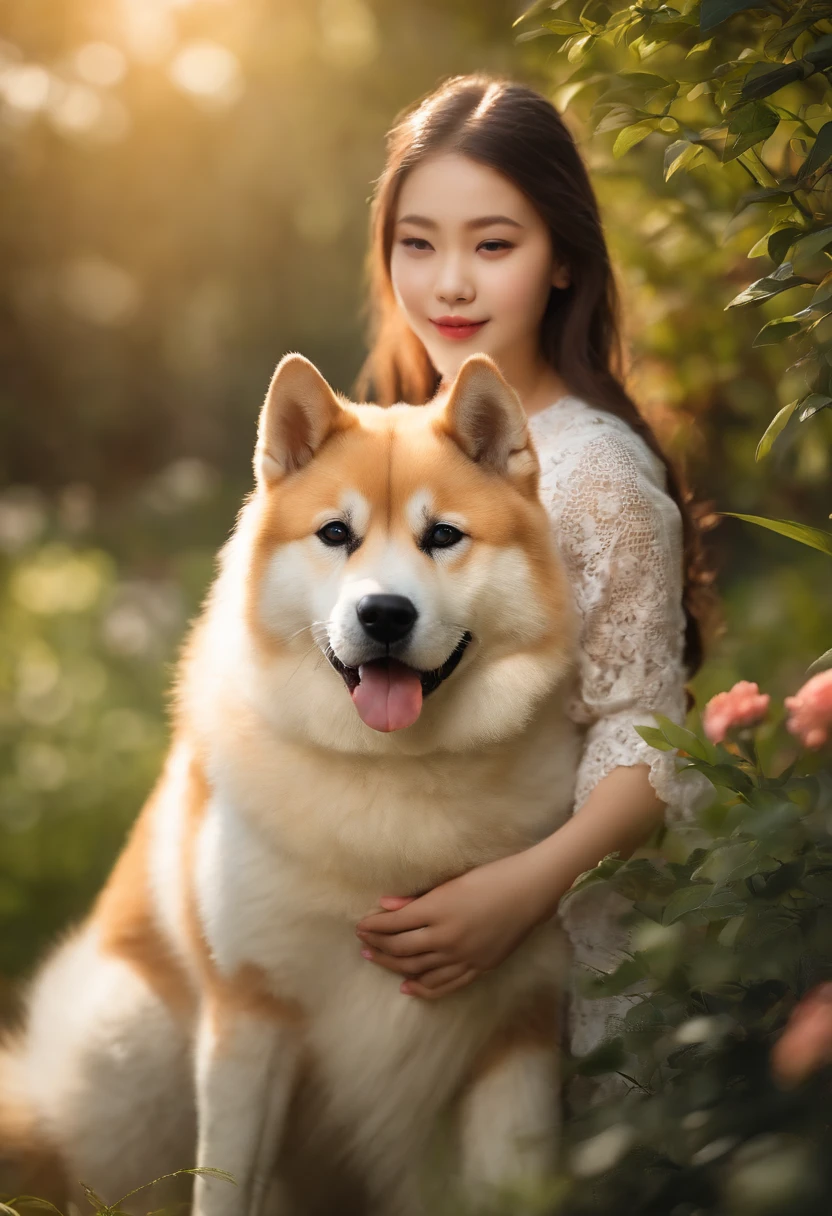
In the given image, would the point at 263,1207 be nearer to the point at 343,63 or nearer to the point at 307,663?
the point at 307,663

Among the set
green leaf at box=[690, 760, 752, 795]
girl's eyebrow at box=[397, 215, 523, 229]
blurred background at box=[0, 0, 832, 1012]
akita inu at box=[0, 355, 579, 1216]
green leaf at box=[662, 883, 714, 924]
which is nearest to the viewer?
green leaf at box=[662, 883, 714, 924]

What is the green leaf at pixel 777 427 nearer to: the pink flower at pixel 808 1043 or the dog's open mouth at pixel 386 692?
the dog's open mouth at pixel 386 692

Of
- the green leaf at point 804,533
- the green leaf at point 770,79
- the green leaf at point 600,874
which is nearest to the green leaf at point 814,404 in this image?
the green leaf at point 804,533

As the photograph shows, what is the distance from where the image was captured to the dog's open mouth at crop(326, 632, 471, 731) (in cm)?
158

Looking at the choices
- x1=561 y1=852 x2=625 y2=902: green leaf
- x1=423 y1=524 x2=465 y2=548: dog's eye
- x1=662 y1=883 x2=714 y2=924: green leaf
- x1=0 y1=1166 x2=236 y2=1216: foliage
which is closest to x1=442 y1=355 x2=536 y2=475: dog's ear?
x1=423 y1=524 x2=465 y2=548: dog's eye

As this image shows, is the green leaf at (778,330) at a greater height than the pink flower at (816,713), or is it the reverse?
the green leaf at (778,330)

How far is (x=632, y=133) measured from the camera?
1.54 m

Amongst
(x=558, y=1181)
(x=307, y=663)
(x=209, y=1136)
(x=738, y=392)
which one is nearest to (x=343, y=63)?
(x=738, y=392)

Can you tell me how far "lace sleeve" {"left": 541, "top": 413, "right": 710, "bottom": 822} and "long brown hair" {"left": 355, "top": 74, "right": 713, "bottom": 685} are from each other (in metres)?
0.29

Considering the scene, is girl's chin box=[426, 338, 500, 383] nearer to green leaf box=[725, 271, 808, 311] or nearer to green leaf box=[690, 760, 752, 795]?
green leaf box=[725, 271, 808, 311]

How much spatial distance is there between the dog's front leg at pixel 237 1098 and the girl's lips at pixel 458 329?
4.20 ft

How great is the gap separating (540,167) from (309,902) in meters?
1.39

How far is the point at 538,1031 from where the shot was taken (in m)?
1.88

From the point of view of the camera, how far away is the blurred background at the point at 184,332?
3193 millimetres
